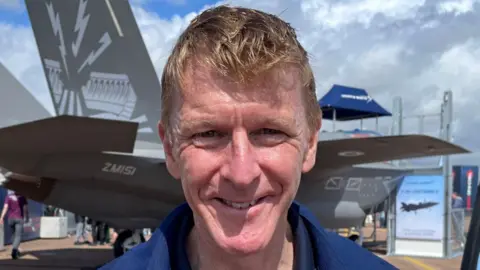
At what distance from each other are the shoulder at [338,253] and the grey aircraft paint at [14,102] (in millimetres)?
8933

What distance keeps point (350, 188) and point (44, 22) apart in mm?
7596

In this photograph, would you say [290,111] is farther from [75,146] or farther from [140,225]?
[140,225]

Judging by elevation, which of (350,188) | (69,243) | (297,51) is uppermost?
(297,51)

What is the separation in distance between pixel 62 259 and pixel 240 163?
12024 mm

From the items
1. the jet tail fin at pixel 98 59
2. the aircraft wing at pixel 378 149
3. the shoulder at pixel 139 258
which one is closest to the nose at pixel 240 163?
the shoulder at pixel 139 258

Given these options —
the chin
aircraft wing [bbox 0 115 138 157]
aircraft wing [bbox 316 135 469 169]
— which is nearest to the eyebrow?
the chin

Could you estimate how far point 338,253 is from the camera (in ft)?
4.58

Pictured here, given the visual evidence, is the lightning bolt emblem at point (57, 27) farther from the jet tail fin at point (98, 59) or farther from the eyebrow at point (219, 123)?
the eyebrow at point (219, 123)

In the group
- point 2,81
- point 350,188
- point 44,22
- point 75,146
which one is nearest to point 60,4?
point 44,22

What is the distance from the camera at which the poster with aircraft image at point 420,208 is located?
12172 mm

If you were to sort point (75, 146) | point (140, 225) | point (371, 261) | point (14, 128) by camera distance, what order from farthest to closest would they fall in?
point (140, 225), point (75, 146), point (14, 128), point (371, 261)

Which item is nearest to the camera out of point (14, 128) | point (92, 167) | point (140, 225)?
point (14, 128)

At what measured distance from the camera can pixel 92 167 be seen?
846 cm

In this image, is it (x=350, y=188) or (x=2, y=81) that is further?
(x=350, y=188)
